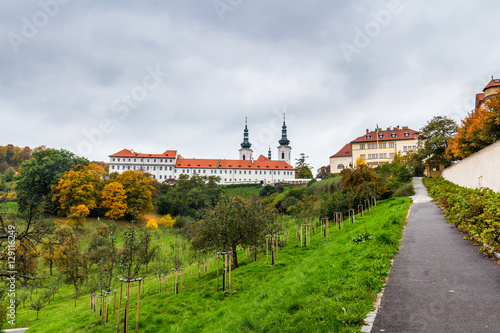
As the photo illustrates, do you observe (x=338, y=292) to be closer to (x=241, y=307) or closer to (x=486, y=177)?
(x=241, y=307)

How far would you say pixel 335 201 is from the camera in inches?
1065

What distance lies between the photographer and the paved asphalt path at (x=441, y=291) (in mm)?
5234

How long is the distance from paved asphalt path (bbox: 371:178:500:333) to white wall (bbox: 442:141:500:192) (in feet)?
25.3

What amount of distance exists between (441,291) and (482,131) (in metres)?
20.7

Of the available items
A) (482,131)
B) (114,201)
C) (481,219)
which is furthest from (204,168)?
(481,219)

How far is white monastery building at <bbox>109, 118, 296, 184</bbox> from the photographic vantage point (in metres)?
112

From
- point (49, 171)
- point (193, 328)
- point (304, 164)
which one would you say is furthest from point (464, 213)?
point (304, 164)

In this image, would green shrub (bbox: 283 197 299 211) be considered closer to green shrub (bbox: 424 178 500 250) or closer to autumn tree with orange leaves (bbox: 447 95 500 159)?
autumn tree with orange leaves (bbox: 447 95 500 159)

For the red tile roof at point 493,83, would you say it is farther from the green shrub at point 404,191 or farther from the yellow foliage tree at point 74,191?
the yellow foliage tree at point 74,191

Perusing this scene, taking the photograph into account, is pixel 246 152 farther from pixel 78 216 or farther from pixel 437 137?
pixel 437 137

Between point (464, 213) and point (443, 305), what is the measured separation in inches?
282

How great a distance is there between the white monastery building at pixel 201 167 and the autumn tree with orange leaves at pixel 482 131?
8396cm

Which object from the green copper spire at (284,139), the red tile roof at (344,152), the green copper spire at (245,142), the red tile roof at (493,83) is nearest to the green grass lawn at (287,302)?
the red tile roof at (493,83)

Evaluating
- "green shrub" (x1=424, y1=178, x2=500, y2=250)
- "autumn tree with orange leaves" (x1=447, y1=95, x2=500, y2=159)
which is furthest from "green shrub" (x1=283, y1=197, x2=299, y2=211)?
"green shrub" (x1=424, y1=178, x2=500, y2=250)
